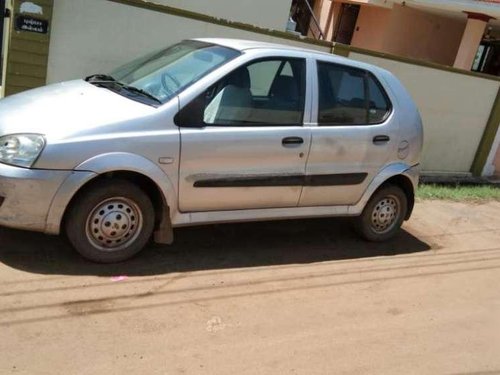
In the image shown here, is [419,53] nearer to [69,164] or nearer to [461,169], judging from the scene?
[461,169]

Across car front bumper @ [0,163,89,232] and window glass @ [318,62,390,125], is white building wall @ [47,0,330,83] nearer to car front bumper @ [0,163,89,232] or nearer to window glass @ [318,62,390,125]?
window glass @ [318,62,390,125]

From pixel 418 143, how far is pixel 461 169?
494cm

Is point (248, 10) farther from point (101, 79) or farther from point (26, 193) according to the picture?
point (26, 193)

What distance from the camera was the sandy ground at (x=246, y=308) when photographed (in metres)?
3.74

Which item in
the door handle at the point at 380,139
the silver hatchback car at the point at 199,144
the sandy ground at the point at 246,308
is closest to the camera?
→ the sandy ground at the point at 246,308

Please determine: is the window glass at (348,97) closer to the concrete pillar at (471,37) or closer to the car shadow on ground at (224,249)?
the car shadow on ground at (224,249)

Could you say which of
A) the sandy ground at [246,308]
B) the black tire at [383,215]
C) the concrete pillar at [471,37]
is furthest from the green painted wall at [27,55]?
the concrete pillar at [471,37]

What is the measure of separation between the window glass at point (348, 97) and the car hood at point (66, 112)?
163 centimetres

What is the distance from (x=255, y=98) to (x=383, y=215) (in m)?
2.03

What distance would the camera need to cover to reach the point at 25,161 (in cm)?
426

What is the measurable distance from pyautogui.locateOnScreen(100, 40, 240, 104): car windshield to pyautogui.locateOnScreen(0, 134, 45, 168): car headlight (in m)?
0.90

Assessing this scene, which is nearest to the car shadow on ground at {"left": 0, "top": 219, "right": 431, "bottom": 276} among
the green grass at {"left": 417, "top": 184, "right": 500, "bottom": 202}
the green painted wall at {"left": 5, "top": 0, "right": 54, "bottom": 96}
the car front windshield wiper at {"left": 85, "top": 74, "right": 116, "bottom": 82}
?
the car front windshield wiper at {"left": 85, "top": 74, "right": 116, "bottom": 82}

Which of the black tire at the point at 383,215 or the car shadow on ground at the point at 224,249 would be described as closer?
the car shadow on ground at the point at 224,249

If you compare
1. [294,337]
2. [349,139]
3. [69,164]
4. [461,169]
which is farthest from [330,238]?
[461,169]
